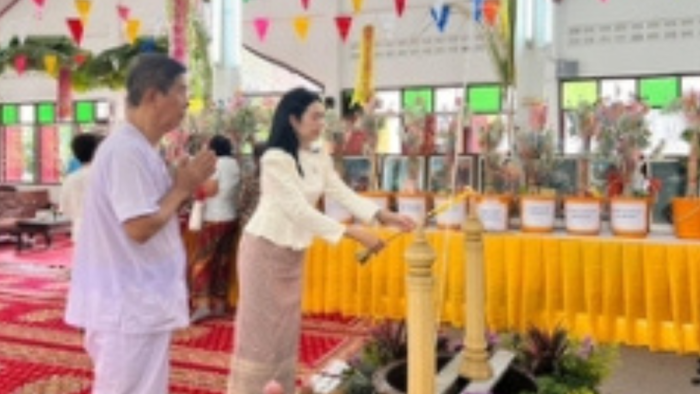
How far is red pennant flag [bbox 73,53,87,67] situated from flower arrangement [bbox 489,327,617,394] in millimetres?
7517

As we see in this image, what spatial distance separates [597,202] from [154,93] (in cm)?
231

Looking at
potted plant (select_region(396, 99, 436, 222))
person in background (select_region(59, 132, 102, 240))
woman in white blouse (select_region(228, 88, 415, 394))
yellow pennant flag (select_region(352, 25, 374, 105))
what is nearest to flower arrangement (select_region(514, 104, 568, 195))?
potted plant (select_region(396, 99, 436, 222))

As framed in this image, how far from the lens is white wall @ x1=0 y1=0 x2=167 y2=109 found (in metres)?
11.2

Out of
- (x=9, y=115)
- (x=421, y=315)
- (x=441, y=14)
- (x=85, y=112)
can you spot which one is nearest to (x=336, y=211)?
(x=421, y=315)

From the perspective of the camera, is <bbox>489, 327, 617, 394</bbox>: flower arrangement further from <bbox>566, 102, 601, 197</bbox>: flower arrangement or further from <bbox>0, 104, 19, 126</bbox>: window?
<bbox>0, 104, 19, 126</bbox>: window

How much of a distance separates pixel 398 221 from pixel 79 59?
7.11 meters

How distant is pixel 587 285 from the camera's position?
3336mm

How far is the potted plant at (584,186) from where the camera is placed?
3.31m

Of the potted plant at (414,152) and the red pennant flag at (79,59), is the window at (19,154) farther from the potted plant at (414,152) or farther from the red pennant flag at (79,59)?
the potted plant at (414,152)

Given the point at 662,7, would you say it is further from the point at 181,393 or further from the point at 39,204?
the point at 39,204

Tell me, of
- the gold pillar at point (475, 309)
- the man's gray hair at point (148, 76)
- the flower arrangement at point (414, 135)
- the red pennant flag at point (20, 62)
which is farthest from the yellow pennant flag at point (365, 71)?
the gold pillar at point (475, 309)

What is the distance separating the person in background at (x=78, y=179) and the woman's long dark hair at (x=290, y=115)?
5.85ft

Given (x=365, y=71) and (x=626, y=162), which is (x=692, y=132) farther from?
(x=365, y=71)

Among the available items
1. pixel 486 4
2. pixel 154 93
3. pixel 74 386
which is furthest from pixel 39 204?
pixel 154 93
